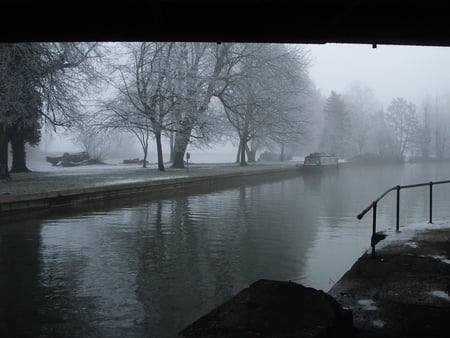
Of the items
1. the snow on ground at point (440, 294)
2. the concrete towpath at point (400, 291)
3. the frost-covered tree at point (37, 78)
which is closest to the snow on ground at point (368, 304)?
the concrete towpath at point (400, 291)

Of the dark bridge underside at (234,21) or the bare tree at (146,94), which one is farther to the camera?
the bare tree at (146,94)

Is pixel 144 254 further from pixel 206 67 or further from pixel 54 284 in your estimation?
pixel 206 67

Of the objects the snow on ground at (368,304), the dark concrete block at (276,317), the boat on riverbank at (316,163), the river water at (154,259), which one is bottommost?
the river water at (154,259)

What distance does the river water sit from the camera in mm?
6648

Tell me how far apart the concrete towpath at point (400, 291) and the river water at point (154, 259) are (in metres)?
1.30

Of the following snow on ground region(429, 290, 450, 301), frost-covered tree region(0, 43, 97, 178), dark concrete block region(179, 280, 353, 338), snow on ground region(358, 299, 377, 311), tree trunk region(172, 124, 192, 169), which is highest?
frost-covered tree region(0, 43, 97, 178)

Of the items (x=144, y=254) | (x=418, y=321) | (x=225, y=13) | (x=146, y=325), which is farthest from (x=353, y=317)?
(x=144, y=254)

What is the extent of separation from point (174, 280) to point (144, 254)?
2.18 m

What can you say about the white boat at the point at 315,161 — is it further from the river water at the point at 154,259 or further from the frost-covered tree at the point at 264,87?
the river water at the point at 154,259

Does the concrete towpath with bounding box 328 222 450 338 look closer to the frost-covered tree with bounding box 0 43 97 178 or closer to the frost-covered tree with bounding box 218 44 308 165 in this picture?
the frost-covered tree with bounding box 0 43 97 178

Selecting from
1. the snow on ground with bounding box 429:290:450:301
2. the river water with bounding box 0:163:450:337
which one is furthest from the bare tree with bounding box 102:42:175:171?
the snow on ground with bounding box 429:290:450:301

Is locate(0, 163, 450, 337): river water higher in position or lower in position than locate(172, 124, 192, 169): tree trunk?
lower

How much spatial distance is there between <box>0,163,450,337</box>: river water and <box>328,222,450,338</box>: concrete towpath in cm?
130

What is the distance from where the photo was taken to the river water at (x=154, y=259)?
21.8 feet
